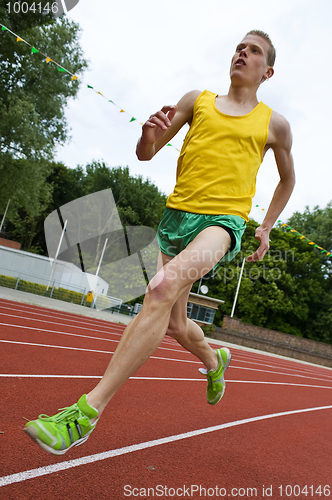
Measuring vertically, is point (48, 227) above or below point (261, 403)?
above

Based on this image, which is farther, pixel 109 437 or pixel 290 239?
pixel 290 239

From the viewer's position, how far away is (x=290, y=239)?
123ft

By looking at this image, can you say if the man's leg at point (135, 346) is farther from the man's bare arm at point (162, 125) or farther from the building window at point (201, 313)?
the building window at point (201, 313)

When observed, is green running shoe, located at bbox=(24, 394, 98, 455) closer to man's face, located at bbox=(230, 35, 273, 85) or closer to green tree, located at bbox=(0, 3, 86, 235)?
man's face, located at bbox=(230, 35, 273, 85)

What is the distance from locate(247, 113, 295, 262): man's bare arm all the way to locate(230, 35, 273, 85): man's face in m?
0.26

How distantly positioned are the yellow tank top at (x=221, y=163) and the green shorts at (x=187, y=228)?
1.4 inches

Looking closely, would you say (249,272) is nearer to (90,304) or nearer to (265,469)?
(90,304)

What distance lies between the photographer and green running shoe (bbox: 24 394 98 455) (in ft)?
5.00

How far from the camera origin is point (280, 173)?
2.61 metres

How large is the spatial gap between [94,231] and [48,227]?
641 cm

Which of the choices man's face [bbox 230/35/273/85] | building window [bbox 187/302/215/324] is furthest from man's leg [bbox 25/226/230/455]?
building window [bbox 187/302/215/324]

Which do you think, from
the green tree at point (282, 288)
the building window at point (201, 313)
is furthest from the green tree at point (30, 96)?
the green tree at point (282, 288)

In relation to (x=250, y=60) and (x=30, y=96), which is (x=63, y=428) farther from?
(x=30, y=96)

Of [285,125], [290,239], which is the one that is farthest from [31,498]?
[290,239]
